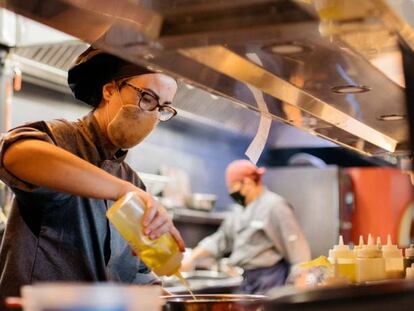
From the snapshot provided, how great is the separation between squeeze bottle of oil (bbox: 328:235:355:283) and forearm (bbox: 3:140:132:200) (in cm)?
61

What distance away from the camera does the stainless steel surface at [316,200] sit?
7.50 metres

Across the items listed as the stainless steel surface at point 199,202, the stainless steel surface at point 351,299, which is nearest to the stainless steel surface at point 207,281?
the stainless steel surface at point 199,202

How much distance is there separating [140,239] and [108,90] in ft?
2.21

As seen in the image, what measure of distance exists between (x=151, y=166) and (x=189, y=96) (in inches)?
152

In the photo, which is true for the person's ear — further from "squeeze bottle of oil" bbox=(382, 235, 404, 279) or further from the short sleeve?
"squeeze bottle of oil" bbox=(382, 235, 404, 279)

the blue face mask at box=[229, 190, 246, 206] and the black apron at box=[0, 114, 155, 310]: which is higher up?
the blue face mask at box=[229, 190, 246, 206]

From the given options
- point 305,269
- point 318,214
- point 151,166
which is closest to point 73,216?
point 305,269

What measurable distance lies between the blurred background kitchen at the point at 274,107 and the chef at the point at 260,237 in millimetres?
201

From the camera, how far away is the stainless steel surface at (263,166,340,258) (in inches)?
295

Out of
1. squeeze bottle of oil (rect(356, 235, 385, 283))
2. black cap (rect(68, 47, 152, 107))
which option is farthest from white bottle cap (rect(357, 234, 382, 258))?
black cap (rect(68, 47, 152, 107))

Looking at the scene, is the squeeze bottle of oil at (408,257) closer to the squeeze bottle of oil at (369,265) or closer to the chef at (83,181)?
the squeeze bottle of oil at (369,265)

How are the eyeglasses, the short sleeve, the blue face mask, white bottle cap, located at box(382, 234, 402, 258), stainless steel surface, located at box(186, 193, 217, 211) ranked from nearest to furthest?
the short sleeve < white bottle cap, located at box(382, 234, 402, 258) < the eyeglasses < the blue face mask < stainless steel surface, located at box(186, 193, 217, 211)

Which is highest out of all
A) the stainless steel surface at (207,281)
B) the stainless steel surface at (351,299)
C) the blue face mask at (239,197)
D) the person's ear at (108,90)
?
the blue face mask at (239,197)

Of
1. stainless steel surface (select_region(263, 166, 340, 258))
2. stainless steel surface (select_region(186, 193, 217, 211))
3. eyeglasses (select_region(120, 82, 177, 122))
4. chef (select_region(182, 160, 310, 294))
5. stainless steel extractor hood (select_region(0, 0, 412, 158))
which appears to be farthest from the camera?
stainless steel surface (select_region(263, 166, 340, 258))
